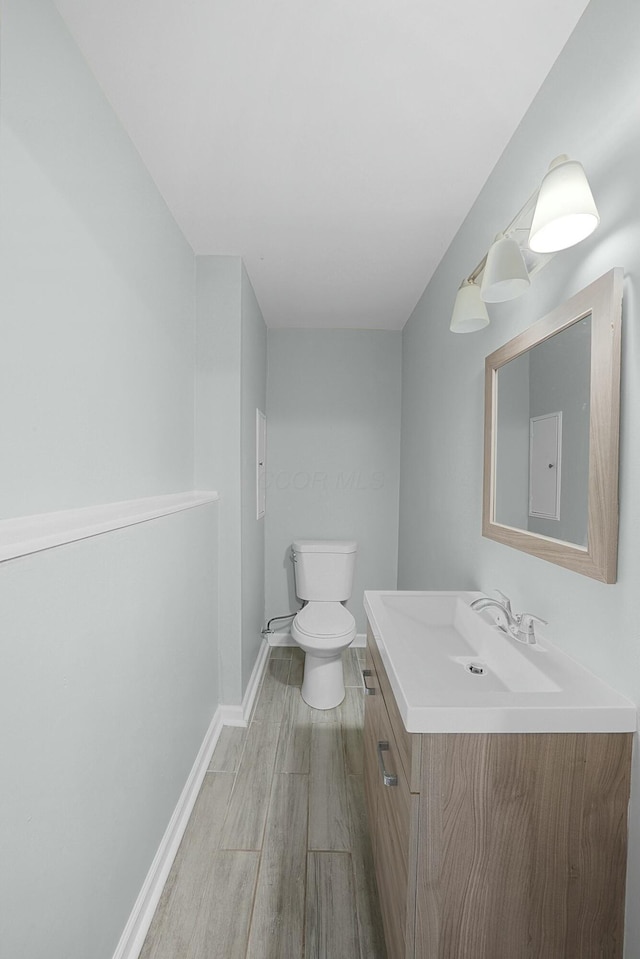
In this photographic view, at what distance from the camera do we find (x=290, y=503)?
338 cm

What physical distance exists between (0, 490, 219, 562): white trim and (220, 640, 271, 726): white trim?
1293 millimetres

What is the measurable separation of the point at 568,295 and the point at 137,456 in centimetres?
136

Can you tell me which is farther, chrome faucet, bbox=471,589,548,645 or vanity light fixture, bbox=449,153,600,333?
chrome faucet, bbox=471,589,548,645

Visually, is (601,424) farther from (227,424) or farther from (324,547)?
(324,547)

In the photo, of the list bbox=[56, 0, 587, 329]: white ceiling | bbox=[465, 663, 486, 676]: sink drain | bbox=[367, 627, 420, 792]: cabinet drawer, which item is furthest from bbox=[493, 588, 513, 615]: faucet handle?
bbox=[56, 0, 587, 329]: white ceiling

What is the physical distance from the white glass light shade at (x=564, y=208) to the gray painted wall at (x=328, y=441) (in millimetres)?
2372

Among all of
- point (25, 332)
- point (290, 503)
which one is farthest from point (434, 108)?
point (290, 503)

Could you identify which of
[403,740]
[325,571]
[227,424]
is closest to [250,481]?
[227,424]

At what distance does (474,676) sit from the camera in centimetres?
125

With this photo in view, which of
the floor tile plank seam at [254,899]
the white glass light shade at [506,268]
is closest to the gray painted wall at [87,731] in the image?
the floor tile plank seam at [254,899]

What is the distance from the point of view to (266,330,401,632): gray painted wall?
3371 mm

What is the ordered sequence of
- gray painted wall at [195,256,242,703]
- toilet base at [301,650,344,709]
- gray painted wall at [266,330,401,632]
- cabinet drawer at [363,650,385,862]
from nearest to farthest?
cabinet drawer at [363,650,385,862]
gray painted wall at [195,256,242,703]
toilet base at [301,650,344,709]
gray painted wall at [266,330,401,632]

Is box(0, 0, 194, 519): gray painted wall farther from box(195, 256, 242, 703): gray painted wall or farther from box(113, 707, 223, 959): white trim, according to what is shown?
box(113, 707, 223, 959): white trim

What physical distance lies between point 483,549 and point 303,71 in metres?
1.56
